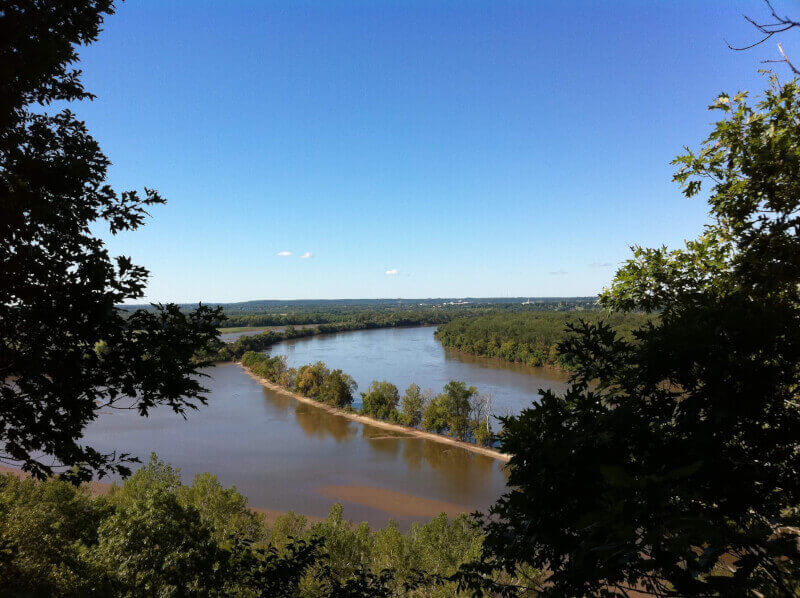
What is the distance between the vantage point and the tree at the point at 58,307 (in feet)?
10.9

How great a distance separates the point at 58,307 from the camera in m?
3.42

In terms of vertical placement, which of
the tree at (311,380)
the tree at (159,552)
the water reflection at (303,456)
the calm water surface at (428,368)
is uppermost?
the tree at (159,552)

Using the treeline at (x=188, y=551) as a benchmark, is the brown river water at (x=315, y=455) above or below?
below

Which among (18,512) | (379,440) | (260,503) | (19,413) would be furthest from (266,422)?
(19,413)

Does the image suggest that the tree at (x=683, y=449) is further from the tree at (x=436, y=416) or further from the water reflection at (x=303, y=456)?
the tree at (x=436, y=416)

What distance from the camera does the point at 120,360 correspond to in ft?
11.7

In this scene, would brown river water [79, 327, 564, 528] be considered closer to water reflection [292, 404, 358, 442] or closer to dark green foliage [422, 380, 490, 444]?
water reflection [292, 404, 358, 442]

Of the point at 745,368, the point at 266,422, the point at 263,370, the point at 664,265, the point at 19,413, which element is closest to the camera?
the point at 745,368

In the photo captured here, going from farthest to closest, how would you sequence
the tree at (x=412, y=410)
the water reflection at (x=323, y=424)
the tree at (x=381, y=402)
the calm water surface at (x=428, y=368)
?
the calm water surface at (x=428, y=368), the tree at (x=381, y=402), the tree at (x=412, y=410), the water reflection at (x=323, y=424)

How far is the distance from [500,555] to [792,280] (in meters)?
3.40

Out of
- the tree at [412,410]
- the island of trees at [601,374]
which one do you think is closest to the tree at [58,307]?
the island of trees at [601,374]

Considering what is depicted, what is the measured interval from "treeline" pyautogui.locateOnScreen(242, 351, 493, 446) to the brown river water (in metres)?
1.72

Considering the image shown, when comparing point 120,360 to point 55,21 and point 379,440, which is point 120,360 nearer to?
point 55,21

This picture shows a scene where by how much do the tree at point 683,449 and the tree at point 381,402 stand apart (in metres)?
34.2
